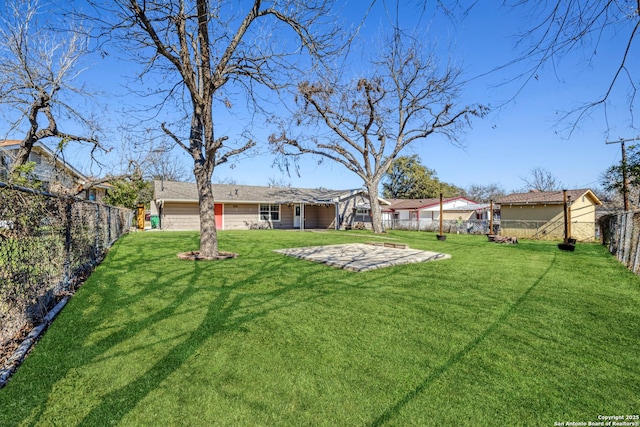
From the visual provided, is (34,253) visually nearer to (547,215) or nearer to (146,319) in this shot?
(146,319)

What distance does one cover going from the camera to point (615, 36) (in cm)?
238

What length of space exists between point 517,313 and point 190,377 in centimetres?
388

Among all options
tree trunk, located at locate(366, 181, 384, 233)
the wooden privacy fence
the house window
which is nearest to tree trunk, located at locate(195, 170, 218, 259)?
the wooden privacy fence

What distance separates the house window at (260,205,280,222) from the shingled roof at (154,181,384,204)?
738mm

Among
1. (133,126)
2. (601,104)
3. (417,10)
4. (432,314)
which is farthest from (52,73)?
(601,104)

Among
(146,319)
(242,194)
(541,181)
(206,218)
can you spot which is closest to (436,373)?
(146,319)

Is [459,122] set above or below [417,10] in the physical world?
above

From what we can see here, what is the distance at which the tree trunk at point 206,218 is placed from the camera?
8344 millimetres

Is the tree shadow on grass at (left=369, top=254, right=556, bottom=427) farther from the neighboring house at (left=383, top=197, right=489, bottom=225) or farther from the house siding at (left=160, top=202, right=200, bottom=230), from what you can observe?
the neighboring house at (left=383, top=197, right=489, bottom=225)

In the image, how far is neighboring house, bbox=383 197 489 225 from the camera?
31203 millimetres

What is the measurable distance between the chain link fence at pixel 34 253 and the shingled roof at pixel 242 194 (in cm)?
1529

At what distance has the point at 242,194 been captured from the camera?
23.4 m

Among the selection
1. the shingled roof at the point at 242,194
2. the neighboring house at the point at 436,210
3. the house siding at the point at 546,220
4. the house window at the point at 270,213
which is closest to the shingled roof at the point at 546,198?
the house siding at the point at 546,220

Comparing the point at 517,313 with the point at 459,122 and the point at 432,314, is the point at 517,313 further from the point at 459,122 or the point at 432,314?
A: the point at 459,122
